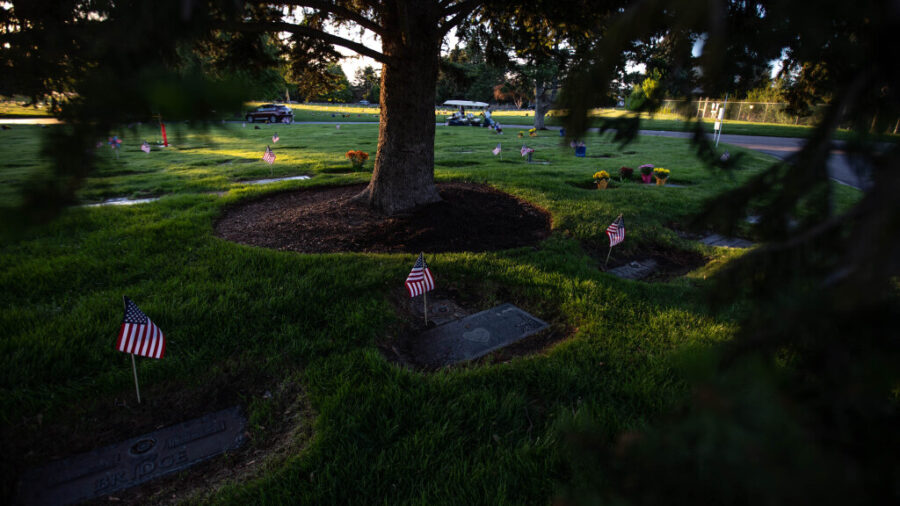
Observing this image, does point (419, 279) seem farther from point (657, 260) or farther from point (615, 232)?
point (657, 260)

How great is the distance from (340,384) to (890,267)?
279 centimetres

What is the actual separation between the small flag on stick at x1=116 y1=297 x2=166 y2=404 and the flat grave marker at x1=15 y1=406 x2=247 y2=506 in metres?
0.40

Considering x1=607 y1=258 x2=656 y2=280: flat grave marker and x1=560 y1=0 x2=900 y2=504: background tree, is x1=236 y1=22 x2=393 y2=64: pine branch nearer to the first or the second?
x1=607 y1=258 x2=656 y2=280: flat grave marker

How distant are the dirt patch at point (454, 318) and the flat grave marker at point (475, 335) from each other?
5 cm

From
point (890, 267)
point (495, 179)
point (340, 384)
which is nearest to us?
point (890, 267)

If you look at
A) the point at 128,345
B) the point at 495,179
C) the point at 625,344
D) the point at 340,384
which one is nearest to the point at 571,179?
the point at 495,179

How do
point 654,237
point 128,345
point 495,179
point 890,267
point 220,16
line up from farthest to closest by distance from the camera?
point 495,179
point 654,237
point 128,345
point 220,16
point 890,267

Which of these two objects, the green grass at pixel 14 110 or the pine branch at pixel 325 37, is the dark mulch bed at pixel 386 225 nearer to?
the pine branch at pixel 325 37

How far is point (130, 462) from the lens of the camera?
2328mm

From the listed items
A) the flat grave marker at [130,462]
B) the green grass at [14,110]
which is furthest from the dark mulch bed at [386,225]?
the green grass at [14,110]

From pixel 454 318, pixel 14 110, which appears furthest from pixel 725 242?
pixel 14 110

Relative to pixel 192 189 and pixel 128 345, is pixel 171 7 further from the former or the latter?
pixel 192 189

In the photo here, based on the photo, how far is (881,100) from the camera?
2.86ft

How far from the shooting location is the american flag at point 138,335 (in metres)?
2.62
